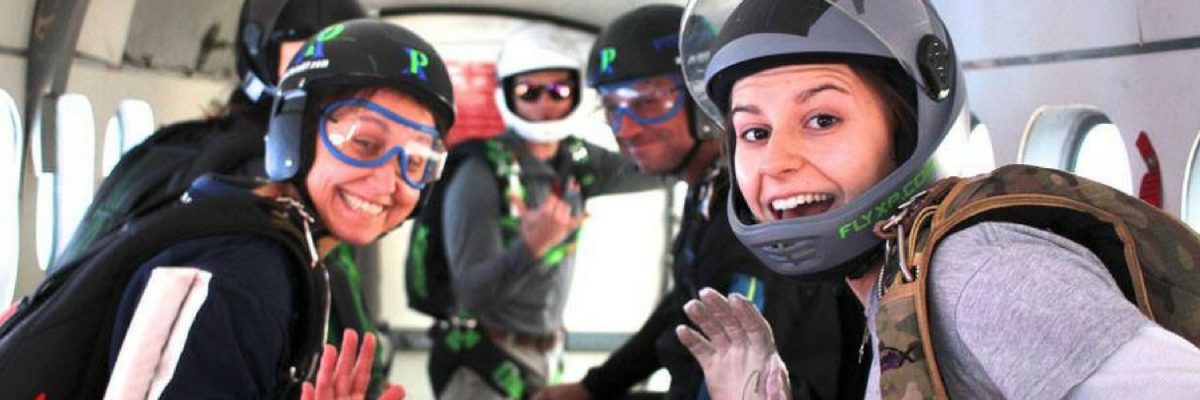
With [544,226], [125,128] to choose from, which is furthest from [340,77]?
[544,226]

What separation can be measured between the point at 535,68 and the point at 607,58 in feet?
5.22

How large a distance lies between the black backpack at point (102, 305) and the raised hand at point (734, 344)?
0.58 m

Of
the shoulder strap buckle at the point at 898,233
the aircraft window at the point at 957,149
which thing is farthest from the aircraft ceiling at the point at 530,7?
the shoulder strap buckle at the point at 898,233

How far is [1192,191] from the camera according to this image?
196 centimetres

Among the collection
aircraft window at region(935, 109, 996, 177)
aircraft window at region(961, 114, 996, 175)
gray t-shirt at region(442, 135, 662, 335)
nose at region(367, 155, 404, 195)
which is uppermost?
aircraft window at region(935, 109, 996, 177)

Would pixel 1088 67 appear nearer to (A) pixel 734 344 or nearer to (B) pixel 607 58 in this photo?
(A) pixel 734 344

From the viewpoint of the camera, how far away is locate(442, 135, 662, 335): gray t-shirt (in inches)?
186

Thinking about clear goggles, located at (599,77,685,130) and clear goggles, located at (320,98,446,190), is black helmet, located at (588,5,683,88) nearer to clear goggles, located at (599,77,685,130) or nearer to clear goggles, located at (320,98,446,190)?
clear goggles, located at (599,77,685,130)

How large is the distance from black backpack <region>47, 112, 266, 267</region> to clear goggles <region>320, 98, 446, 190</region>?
0.50 metres

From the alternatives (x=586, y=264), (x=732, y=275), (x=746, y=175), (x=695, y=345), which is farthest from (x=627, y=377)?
(x=586, y=264)

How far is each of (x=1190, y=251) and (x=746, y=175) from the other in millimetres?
528

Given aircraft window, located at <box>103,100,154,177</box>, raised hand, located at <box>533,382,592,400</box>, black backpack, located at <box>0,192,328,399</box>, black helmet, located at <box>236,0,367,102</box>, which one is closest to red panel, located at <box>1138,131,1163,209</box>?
black backpack, located at <box>0,192,328,399</box>

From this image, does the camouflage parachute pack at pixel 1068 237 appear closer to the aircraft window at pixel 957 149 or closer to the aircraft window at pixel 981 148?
the aircraft window at pixel 957 149

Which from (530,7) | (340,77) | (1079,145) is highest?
(340,77)
